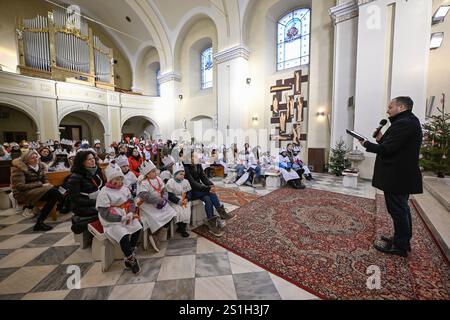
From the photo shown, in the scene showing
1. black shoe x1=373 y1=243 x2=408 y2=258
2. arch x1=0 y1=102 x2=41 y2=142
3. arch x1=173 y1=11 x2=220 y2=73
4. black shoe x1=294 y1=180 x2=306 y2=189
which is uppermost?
arch x1=173 y1=11 x2=220 y2=73

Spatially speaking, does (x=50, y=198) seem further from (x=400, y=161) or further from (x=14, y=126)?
(x=14, y=126)

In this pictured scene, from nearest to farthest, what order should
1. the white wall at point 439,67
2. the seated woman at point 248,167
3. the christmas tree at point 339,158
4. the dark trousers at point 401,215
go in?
the dark trousers at point 401,215, the white wall at point 439,67, the seated woman at point 248,167, the christmas tree at point 339,158

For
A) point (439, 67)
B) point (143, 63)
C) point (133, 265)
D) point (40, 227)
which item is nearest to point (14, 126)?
point (143, 63)

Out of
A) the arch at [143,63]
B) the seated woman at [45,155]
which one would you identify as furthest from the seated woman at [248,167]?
the arch at [143,63]

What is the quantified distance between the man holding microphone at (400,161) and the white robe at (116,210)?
2.61m

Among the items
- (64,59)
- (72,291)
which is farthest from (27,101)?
(72,291)

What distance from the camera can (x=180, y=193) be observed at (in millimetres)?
2785

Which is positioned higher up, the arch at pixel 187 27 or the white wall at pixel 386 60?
the arch at pixel 187 27

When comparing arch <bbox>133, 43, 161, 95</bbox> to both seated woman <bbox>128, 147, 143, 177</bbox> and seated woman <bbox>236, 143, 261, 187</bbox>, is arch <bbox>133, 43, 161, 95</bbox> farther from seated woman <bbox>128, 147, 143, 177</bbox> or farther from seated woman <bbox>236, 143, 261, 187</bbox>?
seated woman <bbox>236, 143, 261, 187</bbox>

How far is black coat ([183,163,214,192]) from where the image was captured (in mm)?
2977

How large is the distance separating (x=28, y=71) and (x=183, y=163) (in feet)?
38.4

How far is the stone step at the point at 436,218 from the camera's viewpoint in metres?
2.24

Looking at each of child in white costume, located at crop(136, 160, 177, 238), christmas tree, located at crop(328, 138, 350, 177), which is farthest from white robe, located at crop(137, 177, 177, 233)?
christmas tree, located at crop(328, 138, 350, 177)

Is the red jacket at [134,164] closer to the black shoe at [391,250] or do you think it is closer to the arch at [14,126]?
the black shoe at [391,250]
